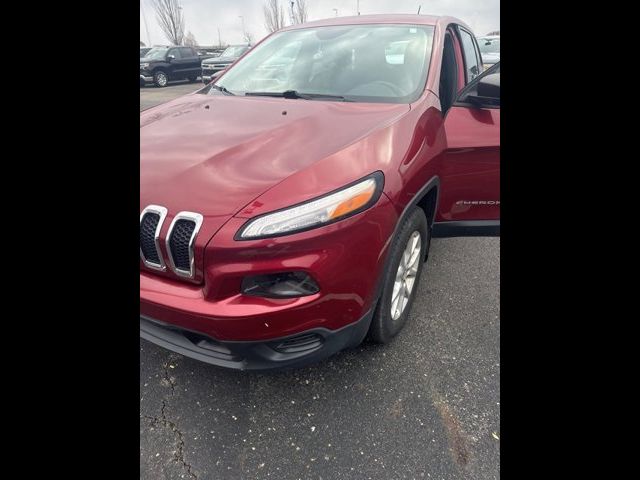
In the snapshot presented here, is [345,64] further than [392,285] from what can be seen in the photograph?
Yes

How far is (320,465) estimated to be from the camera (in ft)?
5.03

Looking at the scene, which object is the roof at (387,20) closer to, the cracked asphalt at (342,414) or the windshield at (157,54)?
the cracked asphalt at (342,414)

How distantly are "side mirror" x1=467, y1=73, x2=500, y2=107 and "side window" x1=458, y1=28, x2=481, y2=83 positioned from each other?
0.97 meters

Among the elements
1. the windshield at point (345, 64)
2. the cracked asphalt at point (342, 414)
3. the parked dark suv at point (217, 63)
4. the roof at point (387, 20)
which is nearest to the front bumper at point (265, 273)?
the cracked asphalt at point (342, 414)

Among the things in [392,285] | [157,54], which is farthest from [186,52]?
[392,285]

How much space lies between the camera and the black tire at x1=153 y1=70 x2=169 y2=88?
15797 millimetres

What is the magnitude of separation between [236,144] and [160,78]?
1669cm

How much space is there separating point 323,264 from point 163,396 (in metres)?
1.12

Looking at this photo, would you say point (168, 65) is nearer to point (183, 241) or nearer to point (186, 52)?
point (186, 52)

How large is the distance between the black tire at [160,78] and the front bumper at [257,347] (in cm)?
1689

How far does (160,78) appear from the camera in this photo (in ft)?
52.3
